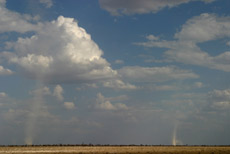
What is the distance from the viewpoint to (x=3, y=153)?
8162cm

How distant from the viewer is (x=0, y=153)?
80.7 m

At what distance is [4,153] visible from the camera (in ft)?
267

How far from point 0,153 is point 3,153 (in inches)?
42.7

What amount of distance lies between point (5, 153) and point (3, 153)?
1159 mm

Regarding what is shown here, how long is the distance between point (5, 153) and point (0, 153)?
4.45 ft

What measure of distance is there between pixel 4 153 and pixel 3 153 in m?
0.52

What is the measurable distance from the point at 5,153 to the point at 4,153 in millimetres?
641

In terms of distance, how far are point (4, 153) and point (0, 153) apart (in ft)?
3.61

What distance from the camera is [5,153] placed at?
8088 centimetres
